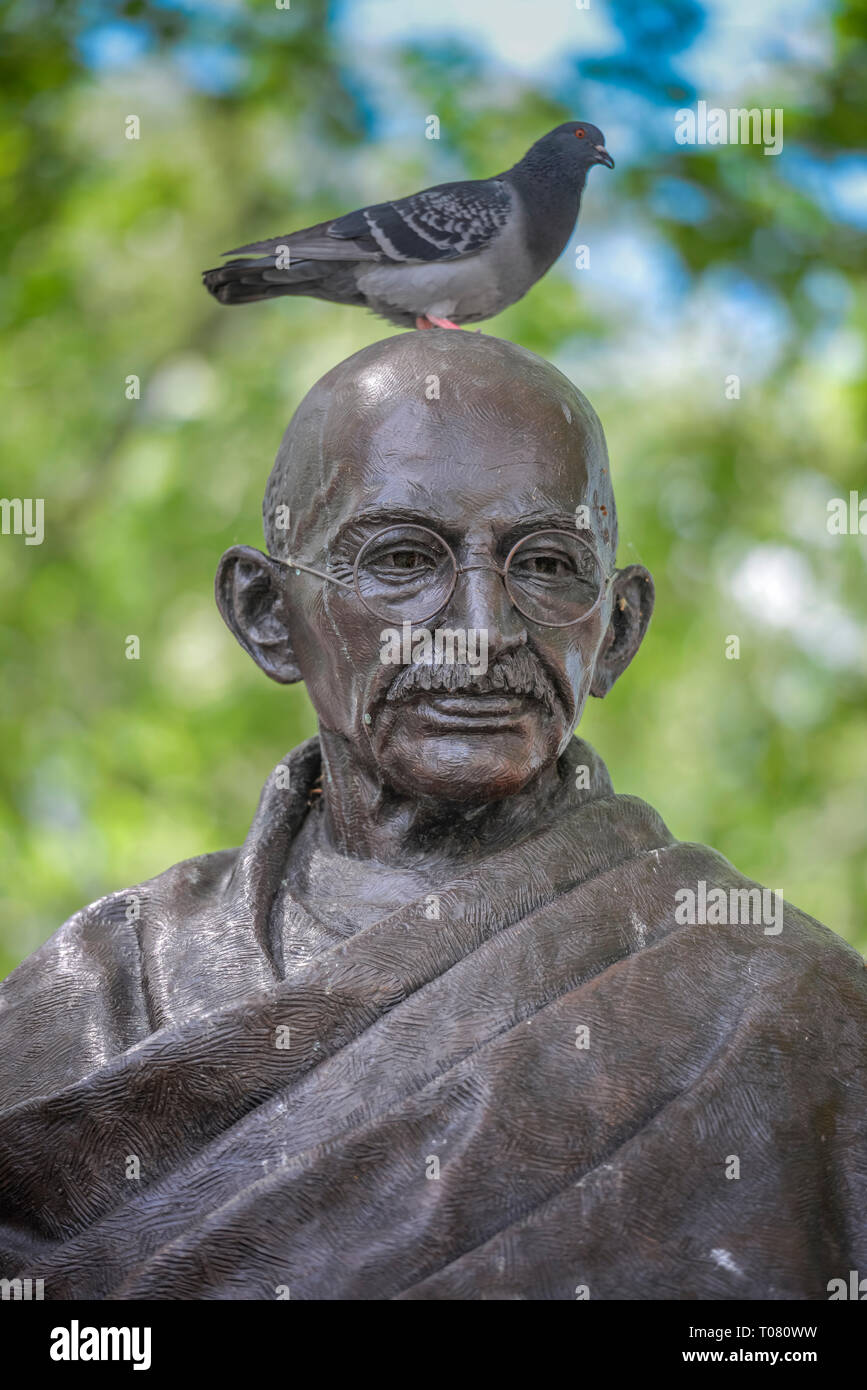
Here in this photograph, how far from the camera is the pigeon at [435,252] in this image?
4250mm

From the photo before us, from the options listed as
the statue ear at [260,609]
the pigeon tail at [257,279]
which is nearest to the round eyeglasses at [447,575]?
the statue ear at [260,609]

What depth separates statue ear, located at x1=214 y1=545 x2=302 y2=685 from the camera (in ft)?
12.8

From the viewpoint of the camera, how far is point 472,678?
347 cm

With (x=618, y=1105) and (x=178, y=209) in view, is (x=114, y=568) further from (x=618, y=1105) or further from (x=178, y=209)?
(x=618, y=1105)

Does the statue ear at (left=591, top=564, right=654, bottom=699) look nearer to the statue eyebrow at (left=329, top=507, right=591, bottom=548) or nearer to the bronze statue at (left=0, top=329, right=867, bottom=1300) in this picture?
the bronze statue at (left=0, top=329, right=867, bottom=1300)

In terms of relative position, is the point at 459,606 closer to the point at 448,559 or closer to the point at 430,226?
the point at 448,559

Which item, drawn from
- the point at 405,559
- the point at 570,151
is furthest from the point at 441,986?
the point at 570,151

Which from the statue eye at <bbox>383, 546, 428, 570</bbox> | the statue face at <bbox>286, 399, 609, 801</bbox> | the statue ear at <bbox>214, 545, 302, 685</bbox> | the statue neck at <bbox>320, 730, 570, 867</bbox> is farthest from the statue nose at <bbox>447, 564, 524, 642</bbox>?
the statue ear at <bbox>214, 545, 302, 685</bbox>

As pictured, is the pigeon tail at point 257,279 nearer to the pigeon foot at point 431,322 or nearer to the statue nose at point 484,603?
the pigeon foot at point 431,322

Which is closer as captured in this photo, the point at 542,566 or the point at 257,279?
the point at 542,566

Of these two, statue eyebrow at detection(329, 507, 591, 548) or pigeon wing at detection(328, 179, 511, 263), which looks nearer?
statue eyebrow at detection(329, 507, 591, 548)

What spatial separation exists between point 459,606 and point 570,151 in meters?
1.53
